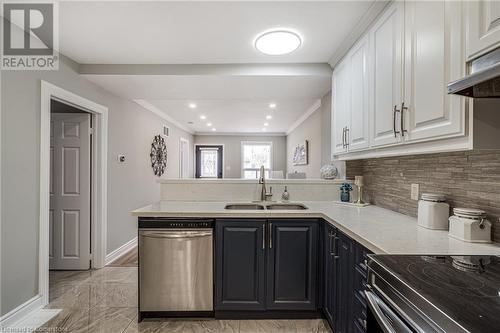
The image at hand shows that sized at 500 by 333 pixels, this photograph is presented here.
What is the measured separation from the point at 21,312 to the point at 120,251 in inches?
63.8

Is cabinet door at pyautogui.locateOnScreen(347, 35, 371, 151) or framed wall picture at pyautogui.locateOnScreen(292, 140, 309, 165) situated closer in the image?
cabinet door at pyautogui.locateOnScreen(347, 35, 371, 151)

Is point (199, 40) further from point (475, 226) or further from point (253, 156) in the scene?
point (253, 156)

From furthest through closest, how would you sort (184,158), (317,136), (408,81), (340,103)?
1. (184,158)
2. (317,136)
3. (340,103)
4. (408,81)

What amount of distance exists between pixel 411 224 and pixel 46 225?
3.06m

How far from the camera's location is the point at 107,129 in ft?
11.0

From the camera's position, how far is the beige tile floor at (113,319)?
2.01 m

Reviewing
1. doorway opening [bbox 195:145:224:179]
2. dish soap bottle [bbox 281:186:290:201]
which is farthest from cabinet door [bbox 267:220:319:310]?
doorway opening [bbox 195:145:224:179]

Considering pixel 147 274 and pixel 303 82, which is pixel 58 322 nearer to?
pixel 147 274

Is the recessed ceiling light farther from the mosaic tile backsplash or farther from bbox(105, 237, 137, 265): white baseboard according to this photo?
bbox(105, 237, 137, 265): white baseboard

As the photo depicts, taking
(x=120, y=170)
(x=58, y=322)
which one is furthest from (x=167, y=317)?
(x=120, y=170)

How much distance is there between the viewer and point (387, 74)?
1.59 metres

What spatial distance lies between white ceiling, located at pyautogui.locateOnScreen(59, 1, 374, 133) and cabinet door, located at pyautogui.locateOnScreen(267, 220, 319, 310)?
63.6 inches

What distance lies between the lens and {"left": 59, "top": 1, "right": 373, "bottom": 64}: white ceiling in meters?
1.78

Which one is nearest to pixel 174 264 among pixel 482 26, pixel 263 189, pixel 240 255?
pixel 240 255
